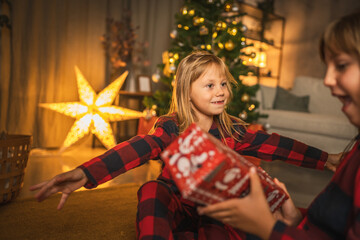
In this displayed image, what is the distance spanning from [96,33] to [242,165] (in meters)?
2.75

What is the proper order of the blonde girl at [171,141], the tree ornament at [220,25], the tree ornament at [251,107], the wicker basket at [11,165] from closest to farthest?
the blonde girl at [171,141] < the wicker basket at [11,165] < the tree ornament at [220,25] < the tree ornament at [251,107]

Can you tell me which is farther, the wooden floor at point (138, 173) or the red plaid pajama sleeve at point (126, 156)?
the wooden floor at point (138, 173)

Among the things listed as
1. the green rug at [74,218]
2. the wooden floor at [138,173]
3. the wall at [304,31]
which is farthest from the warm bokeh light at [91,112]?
the wall at [304,31]

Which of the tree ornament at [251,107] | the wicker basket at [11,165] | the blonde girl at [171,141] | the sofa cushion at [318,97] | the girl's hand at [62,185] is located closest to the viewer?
the girl's hand at [62,185]

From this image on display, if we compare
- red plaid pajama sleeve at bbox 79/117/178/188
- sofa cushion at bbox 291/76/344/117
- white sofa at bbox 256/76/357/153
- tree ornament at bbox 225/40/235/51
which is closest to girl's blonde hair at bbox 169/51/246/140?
red plaid pajama sleeve at bbox 79/117/178/188

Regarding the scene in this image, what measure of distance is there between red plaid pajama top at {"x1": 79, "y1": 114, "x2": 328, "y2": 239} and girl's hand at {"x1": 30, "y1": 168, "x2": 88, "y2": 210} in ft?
0.08

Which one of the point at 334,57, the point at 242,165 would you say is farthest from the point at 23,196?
the point at 334,57

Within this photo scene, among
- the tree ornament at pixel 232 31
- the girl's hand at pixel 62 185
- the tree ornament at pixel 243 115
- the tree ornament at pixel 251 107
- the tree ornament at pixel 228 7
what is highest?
the tree ornament at pixel 228 7

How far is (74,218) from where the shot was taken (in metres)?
1.25

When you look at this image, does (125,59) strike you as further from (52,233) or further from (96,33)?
(52,233)

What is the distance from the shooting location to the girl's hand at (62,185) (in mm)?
707

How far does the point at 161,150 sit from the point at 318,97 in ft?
10.3

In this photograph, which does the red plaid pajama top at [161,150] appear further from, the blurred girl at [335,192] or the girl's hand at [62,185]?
the blurred girl at [335,192]

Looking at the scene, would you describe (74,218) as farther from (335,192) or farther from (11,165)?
(335,192)
